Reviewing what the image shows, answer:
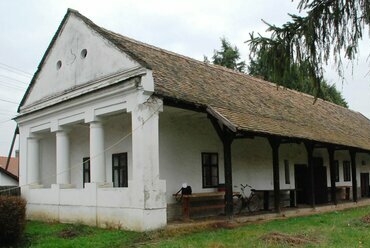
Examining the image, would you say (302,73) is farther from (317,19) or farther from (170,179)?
(170,179)

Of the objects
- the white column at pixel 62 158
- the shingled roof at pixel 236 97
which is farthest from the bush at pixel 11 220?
the shingled roof at pixel 236 97

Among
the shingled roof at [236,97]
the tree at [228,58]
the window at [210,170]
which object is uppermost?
→ the tree at [228,58]

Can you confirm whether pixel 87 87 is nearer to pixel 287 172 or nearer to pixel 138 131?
pixel 138 131

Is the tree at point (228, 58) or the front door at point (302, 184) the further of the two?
the tree at point (228, 58)

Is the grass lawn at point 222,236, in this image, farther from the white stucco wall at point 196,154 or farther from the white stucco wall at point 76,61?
the white stucco wall at point 76,61

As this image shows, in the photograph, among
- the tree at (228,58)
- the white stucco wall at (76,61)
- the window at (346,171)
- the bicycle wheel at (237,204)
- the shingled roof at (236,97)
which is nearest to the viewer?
the shingled roof at (236,97)

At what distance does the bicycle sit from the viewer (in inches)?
644

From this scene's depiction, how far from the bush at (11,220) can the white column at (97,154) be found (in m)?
2.52

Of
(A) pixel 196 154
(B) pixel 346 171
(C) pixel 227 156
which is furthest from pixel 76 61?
(B) pixel 346 171

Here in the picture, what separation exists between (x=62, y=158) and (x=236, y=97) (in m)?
6.42

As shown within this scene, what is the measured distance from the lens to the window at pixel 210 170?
15.8 m

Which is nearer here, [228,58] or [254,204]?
[254,204]

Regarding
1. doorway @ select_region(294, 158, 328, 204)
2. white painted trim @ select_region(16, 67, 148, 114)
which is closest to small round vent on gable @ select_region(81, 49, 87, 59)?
white painted trim @ select_region(16, 67, 148, 114)

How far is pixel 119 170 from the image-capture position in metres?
15.2
